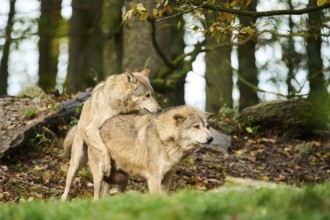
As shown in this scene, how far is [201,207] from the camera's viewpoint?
5.57 meters

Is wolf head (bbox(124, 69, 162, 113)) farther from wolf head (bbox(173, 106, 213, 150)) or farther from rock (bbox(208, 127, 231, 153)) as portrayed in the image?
rock (bbox(208, 127, 231, 153))

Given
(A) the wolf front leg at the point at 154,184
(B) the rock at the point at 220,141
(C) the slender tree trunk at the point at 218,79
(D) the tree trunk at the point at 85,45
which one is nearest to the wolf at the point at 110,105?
(A) the wolf front leg at the point at 154,184

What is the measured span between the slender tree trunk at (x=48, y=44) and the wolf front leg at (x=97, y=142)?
33.8ft

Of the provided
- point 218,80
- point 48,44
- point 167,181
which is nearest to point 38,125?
point 167,181

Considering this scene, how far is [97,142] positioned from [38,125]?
11.4ft

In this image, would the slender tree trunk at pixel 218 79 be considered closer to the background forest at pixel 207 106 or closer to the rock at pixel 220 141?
the background forest at pixel 207 106

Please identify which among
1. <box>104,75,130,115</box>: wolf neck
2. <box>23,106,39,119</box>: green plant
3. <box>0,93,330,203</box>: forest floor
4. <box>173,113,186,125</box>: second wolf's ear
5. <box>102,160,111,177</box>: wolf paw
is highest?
<box>104,75,130,115</box>: wolf neck

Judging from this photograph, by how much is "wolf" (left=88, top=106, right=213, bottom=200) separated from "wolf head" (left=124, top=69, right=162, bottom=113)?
1.84 feet

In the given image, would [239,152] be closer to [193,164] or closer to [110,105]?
[193,164]

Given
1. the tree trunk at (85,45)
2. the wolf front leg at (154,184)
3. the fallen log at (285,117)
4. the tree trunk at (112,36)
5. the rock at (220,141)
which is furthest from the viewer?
the tree trunk at (85,45)

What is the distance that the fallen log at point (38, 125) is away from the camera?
12578mm

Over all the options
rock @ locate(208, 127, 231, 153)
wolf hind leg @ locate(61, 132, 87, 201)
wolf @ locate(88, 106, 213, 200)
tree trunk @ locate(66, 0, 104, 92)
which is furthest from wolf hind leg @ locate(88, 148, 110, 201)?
tree trunk @ locate(66, 0, 104, 92)

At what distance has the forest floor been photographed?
37.8 ft

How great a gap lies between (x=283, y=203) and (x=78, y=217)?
1846 mm
